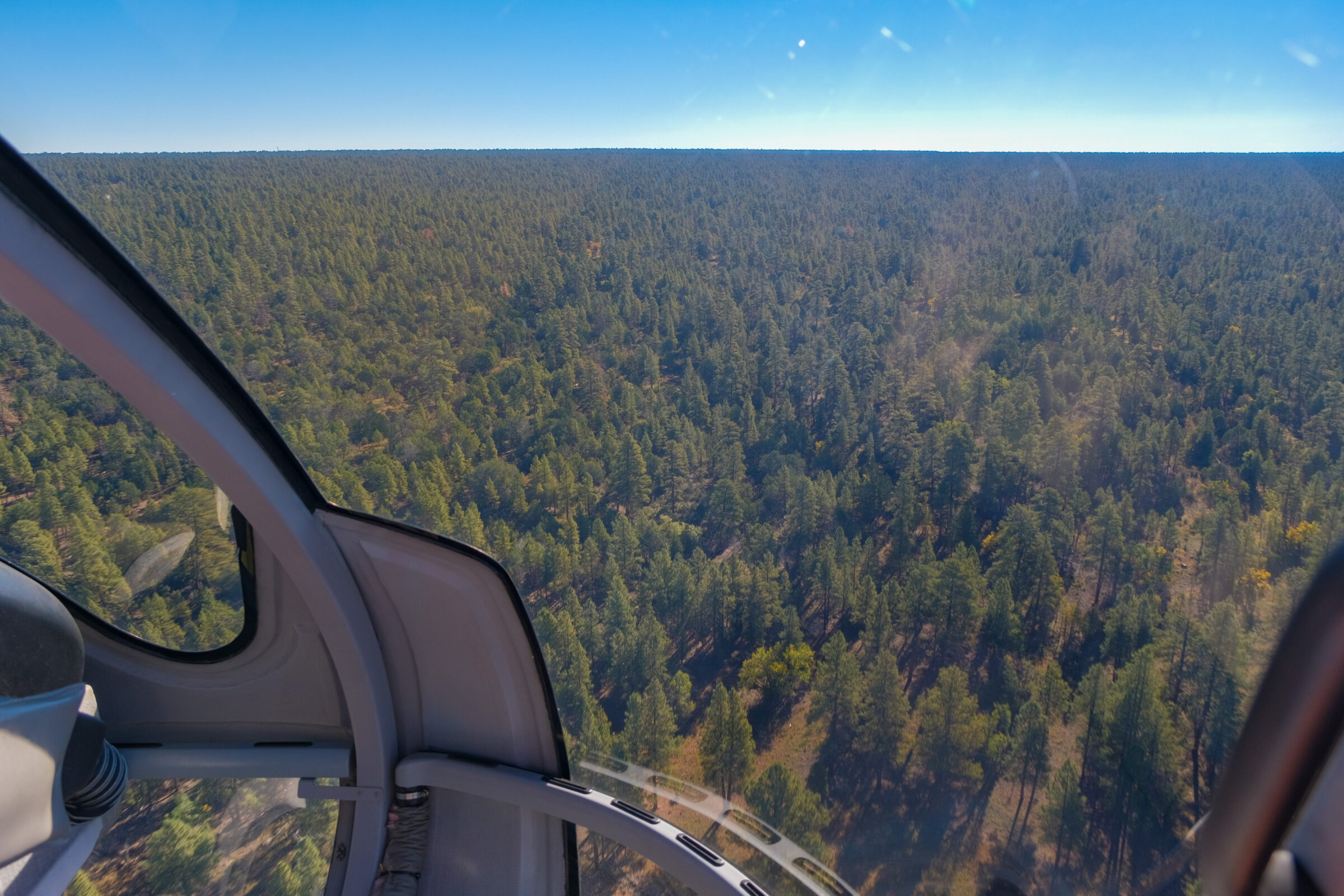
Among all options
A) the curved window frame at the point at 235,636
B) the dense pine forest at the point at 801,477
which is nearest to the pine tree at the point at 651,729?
the dense pine forest at the point at 801,477

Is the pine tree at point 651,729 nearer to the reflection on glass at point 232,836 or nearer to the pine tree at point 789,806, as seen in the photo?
the pine tree at point 789,806

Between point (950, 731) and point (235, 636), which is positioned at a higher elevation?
point (235, 636)

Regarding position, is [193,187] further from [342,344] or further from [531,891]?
[531,891]

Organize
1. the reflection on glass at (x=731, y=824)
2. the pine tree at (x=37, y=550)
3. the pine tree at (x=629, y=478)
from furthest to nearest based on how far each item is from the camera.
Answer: the pine tree at (x=629, y=478), the reflection on glass at (x=731, y=824), the pine tree at (x=37, y=550)

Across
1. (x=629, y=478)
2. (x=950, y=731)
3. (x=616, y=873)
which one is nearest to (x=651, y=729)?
(x=616, y=873)

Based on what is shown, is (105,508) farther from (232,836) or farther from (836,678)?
(836,678)

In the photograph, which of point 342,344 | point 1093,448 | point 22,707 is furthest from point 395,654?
point 1093,448

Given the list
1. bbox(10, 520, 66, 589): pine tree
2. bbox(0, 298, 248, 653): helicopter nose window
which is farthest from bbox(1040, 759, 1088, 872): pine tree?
bbox(10, 520, 66, 589): pine tree
